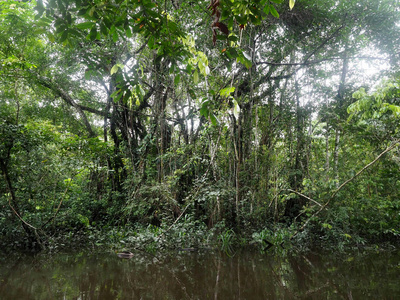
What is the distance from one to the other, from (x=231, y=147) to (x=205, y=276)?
10.1 ft

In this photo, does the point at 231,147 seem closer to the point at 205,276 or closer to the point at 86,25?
the point at 205,276

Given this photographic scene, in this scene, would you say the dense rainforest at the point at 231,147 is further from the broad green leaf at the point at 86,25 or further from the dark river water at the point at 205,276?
the broad green leaf at the point at 86,25

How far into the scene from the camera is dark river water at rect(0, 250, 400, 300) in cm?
193

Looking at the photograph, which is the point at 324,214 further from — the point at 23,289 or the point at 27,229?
the point at 27,229

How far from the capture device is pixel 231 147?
5188 mm

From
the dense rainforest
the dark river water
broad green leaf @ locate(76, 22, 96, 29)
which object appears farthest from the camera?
the dense rainforest

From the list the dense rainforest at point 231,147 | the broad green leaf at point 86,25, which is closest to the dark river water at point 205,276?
the dense rainforest at point 231,147

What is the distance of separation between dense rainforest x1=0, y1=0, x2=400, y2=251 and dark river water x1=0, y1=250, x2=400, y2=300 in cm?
→ 80

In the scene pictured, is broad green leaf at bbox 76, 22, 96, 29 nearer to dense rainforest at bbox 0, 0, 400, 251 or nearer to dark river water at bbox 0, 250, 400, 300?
dark river water at bbox 0, 250, 400, 300

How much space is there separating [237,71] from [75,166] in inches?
143

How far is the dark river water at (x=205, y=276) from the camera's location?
1934 mm

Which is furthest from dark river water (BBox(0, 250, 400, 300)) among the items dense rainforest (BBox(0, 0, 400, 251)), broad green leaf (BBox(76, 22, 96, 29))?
broad green leaf (BBox(76, 22, 96, 29))

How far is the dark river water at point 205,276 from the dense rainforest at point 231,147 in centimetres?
80

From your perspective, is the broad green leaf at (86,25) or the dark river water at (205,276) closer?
the broad green leaf at (86,25)
